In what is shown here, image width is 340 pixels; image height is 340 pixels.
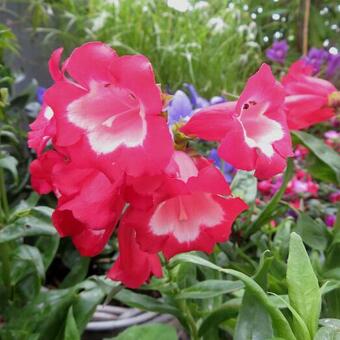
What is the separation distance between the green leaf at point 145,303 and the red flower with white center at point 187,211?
20cm

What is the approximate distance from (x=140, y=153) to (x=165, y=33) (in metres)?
1.51

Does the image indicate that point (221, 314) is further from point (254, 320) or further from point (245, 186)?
point (245, 186)

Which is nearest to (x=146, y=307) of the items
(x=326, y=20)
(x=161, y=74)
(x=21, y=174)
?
(x=21, y=174)

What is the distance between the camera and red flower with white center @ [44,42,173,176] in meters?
0.37

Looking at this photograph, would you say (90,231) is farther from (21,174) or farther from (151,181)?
(21,174)

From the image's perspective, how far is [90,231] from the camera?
455mm

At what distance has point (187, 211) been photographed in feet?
1.47

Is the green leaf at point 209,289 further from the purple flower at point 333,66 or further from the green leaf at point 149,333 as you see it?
the purple flower at point 333,66

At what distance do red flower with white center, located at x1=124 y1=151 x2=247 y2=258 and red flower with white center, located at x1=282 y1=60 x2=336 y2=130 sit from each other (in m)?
0.23

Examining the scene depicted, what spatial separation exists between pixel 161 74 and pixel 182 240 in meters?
1.33

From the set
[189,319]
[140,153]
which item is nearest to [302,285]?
[140,153]

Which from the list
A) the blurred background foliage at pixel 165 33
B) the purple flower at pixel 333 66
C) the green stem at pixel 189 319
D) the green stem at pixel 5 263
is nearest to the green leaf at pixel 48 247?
the green stem at pixel 5 263

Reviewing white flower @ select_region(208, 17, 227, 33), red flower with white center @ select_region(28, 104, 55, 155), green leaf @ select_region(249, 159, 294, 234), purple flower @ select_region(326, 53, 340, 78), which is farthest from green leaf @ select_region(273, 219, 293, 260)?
white flower @ select_region(208, 17, 227, 33)

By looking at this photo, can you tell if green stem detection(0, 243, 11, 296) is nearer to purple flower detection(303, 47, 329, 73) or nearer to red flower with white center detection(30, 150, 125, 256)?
red flower with white center detection(30, 150, 125, 256)
